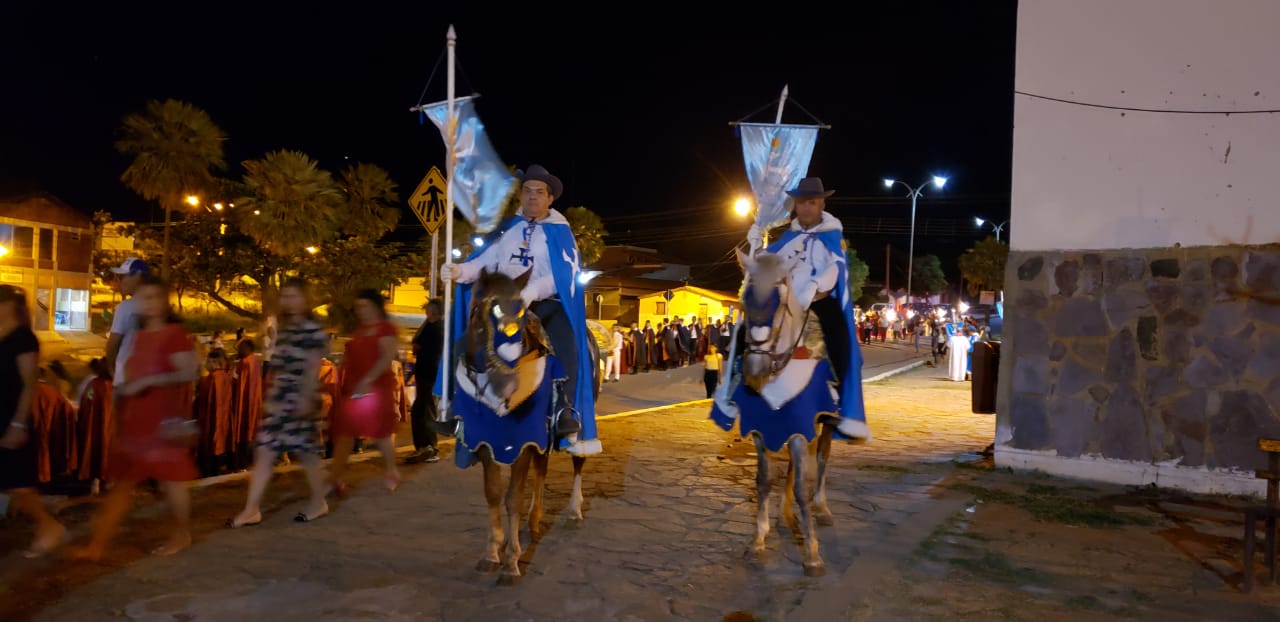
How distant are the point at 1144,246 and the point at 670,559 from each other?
5.93 meters

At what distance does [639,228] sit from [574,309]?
55408 millimetres

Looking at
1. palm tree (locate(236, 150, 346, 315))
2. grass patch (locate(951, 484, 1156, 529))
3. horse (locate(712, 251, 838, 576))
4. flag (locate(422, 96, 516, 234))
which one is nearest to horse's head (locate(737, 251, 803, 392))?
horse (locate(712, 251, 838, 576))

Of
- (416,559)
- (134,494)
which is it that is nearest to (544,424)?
(416,559)

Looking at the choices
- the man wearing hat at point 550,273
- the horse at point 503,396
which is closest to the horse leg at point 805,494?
the man wearing hat at point 550,273

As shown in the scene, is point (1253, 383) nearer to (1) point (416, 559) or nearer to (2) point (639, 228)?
(1) point (416, 559)

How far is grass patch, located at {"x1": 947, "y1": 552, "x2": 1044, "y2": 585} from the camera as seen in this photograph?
5.24 metres

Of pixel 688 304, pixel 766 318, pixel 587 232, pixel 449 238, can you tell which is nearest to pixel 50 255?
pixel 587 232

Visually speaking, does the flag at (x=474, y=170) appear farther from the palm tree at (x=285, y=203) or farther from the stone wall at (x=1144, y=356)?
the palm tree at (x=285, y=203)

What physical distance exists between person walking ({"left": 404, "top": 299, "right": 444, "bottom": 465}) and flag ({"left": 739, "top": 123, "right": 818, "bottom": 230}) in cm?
350

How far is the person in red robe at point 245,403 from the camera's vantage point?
7.61 metres

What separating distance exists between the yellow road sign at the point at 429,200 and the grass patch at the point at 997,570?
6.57 meters

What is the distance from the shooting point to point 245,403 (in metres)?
7.67

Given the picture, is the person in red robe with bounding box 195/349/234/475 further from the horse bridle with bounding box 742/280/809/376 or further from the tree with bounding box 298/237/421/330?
the tree with bounding box 298/237/421/330

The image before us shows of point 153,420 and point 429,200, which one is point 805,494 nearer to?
point 153,420
